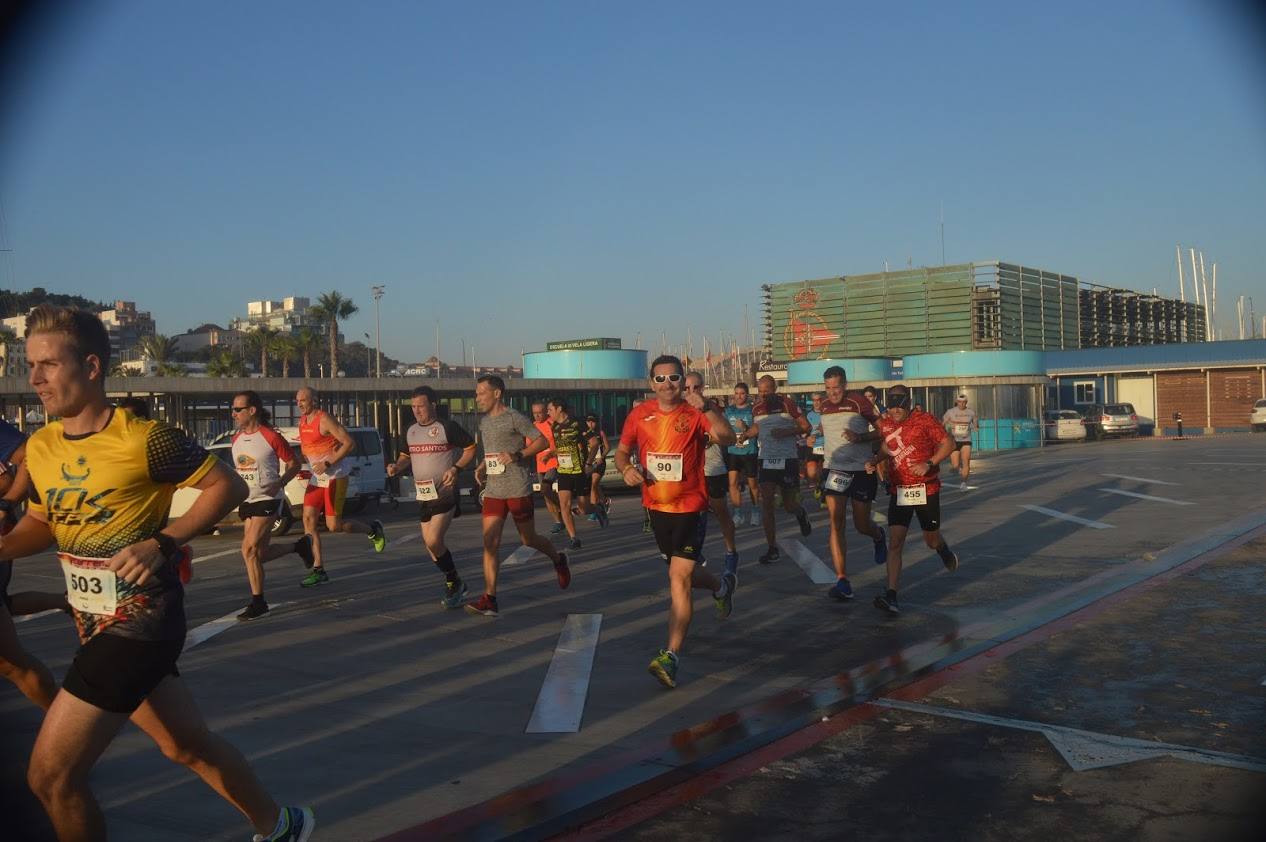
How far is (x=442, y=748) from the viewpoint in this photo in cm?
547

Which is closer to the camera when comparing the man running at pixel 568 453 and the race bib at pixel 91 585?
the race bib at pixel 91 585

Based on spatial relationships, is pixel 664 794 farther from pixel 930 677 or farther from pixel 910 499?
pixel 910 499

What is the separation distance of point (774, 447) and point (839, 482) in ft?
7.47

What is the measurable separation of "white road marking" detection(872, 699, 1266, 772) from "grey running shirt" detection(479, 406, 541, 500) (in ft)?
14.9

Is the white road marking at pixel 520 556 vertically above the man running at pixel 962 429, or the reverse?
the man running at pixel 962 429

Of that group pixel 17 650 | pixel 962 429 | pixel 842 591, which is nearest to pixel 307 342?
pixel 962 429

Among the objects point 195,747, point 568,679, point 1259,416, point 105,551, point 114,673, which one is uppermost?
point 105,551

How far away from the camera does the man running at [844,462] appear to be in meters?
9.58

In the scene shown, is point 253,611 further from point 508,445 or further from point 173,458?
point 173,458

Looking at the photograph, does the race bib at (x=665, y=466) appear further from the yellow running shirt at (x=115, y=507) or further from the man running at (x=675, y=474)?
the yellow running shirt at (x=115, y=507)

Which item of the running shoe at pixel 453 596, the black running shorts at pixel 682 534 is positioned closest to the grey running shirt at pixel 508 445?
the running shoe at pixel 453 596

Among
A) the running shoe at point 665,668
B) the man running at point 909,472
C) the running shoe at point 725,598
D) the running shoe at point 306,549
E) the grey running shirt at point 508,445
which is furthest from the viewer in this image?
the running shoe at point 306,549

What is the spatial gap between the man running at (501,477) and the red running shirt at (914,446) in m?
2.92

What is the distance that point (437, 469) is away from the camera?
383 inches
